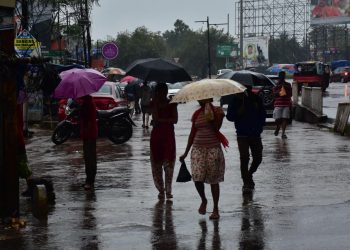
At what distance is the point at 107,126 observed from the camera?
23.2m

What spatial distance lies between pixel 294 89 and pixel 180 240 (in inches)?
1107

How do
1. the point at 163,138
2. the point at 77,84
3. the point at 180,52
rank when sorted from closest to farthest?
the point at 163,138, the point at 77,84, the point at 180,52

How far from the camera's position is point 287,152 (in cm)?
1959

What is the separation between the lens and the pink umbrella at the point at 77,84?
14.1 meters

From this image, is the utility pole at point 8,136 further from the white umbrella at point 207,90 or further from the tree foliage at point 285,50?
the tree foliage at point 285,50

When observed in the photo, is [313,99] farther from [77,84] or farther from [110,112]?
[77,84]

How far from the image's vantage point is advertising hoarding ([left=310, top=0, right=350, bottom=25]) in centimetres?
13088

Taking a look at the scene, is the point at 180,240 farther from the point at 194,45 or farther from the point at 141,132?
the point at 194,45

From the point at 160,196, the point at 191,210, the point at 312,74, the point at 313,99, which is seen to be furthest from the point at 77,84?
the point at 312,74

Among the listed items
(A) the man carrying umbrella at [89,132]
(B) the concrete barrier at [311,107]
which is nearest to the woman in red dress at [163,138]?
(A) the man carrying umbrella at [89,132]

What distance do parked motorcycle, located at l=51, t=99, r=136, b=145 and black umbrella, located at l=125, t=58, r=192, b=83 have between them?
838 centimetres

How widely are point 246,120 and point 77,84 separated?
9.15 feet

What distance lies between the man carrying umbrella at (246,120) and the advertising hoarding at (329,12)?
390 feet

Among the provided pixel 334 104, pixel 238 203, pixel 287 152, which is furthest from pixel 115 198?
pixel 334 104
